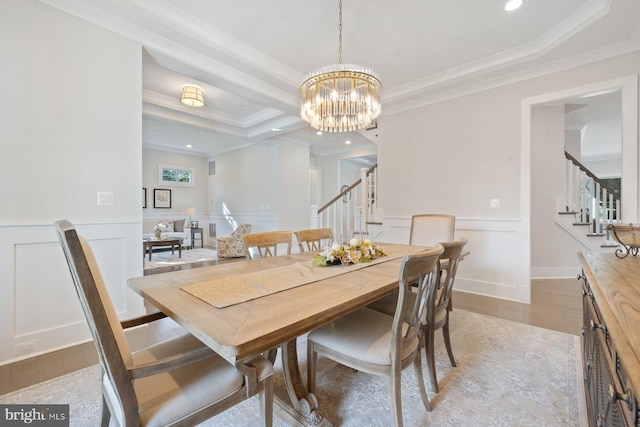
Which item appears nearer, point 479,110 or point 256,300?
point 256,300

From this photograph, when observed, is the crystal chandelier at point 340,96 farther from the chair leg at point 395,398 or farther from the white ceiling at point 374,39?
the chair leg at point 395,398

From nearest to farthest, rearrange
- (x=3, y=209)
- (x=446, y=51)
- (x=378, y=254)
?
1. (x=3, y=209)
2. (x=378, y=254)
3. (x=446, y=51)

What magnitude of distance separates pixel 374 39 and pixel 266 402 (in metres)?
3.11

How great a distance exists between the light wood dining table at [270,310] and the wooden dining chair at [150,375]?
137 millimetres

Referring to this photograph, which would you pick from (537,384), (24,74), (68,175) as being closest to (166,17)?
(24,74)

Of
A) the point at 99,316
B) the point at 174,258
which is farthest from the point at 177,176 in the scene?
the point at 99,316

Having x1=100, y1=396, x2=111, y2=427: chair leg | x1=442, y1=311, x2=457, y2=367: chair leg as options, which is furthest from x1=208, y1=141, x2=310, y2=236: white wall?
x1=100, y1=396, x2=111, y2=427: chair leg

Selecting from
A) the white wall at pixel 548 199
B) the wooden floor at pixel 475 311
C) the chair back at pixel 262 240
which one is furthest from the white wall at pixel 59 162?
the white wall at pixel 548 199

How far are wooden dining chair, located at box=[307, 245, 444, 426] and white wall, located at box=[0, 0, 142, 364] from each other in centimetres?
201

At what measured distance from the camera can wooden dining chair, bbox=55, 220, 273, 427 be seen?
2.68 ft

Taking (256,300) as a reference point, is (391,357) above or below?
below

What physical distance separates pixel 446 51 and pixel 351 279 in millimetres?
2879

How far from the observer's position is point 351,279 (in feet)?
4.93

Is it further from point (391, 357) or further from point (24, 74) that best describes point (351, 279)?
point (24, 74)
